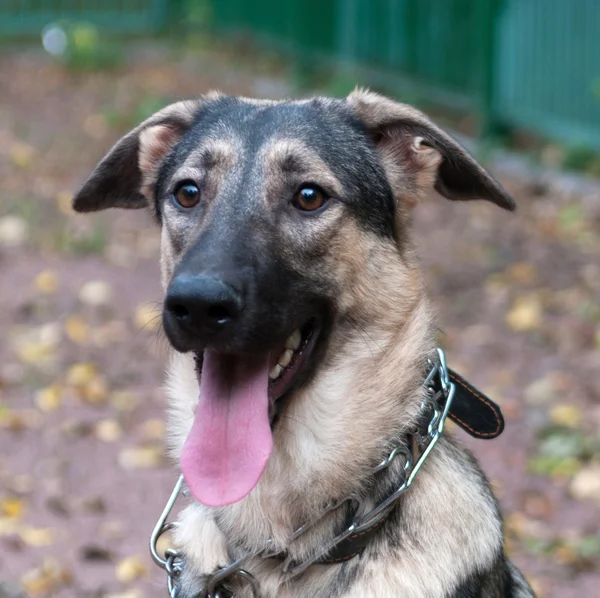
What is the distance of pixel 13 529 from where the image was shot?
475 centimetres

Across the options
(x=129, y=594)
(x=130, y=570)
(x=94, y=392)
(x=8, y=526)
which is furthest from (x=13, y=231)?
(x=129, y=594)

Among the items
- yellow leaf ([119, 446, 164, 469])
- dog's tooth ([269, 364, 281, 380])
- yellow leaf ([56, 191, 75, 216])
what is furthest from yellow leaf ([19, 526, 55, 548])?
yellow leaf ([56, 191, 75, 216])

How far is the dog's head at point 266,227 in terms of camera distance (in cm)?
282

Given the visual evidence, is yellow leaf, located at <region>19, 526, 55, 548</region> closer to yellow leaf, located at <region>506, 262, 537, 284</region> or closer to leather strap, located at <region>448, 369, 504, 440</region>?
leather strap, located at <region>448, 369, 504, 440</region>

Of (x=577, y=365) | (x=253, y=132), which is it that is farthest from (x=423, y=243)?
(x=253, y=132)

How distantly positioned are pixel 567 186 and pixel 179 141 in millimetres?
6395

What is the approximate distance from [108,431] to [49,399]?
0.49 metres

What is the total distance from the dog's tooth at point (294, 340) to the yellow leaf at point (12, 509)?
8.09ft

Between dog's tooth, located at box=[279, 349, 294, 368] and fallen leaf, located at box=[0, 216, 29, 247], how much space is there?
5.82 metres

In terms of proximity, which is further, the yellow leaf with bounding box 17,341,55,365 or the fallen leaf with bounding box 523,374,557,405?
the yellow leaf with bounding box 17,341,55,365

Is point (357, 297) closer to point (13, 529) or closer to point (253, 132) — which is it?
point (253, 132)

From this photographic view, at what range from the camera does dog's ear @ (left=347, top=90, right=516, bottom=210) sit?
3271 mm

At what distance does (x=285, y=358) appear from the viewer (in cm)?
304

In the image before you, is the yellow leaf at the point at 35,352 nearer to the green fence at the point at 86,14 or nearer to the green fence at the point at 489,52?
the green fence at the point at 489,52
